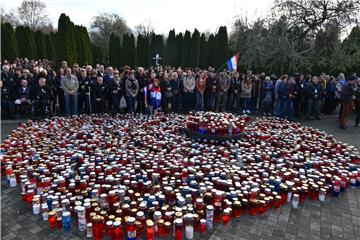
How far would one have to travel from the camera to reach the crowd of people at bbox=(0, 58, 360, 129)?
33.7 ft

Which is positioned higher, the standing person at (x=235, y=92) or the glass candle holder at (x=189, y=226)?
the standing person at (x=235, y=92)

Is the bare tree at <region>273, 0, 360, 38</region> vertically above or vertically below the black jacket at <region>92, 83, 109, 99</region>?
above

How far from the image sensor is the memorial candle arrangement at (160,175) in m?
4.16

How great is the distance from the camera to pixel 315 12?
20297 millimetres

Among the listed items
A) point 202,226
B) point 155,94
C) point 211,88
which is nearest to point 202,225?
point 202,226

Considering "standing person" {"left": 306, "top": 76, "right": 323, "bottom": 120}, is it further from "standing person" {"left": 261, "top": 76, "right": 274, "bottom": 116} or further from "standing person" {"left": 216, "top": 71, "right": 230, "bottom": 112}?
"standing person" {"left": 216, "top": 71, "right": 230, "bottom": 112}

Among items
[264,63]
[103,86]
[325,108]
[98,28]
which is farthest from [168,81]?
[98,28]

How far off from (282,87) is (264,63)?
10841 mm

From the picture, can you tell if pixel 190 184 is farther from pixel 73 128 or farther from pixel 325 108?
pixel 325 108

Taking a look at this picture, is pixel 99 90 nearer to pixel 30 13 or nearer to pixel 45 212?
pixel 45 212

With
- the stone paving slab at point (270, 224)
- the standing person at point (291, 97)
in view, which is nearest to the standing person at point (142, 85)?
the standing person at point (291, 97)

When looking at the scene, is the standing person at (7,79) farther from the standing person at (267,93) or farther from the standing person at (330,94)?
the standing person at (330,94)

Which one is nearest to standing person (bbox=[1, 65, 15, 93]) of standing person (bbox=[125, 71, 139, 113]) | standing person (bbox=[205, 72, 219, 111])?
standing person (bbox=[125, 71, 139, 113])

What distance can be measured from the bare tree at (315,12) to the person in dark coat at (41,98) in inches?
700
